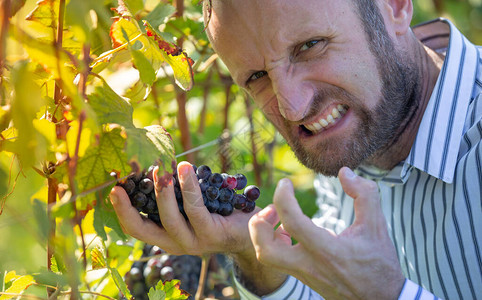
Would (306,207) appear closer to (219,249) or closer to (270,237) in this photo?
(219,249)

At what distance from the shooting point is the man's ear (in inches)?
58.2

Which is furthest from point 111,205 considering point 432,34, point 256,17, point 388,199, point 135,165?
point 432,34

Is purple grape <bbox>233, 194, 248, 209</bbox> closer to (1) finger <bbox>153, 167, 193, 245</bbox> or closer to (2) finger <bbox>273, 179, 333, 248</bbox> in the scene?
(1) finger <bbox>153, 167, 193, 245</bbox>

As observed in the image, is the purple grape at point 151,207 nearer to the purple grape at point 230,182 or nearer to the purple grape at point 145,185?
the purple grape at point 145,185

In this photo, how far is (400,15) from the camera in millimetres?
1487

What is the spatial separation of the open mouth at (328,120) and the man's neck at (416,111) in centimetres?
25

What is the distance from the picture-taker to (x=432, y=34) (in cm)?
185

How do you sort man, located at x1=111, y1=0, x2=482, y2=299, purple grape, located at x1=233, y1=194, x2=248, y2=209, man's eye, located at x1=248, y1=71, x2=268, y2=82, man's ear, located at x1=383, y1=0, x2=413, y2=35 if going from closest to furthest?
purple grape, located at x1=233, y1=194, x2=248, y2=209 < man, located at x1=111, y1=0, x2=482, y2=299 < man's eye, located at x1=248, y1=71, x2=268, y2=82 < man's ear, located at x1=383, y1=0, x2=413, y2=35

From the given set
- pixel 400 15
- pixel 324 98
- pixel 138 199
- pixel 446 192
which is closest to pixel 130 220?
pixel 138 199

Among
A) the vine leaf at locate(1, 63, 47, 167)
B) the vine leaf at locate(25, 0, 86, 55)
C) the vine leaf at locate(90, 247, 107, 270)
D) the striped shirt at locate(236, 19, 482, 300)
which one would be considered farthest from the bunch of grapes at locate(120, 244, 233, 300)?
the vine leaf at locate(1, 63, 47, 167)

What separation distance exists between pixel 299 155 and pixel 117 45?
0.78 metres

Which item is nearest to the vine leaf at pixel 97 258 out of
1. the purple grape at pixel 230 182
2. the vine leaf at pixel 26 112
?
the purple grape at pixel 230 182

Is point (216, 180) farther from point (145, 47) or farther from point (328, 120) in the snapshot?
point (328, 120)

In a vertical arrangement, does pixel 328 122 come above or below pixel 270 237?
below
